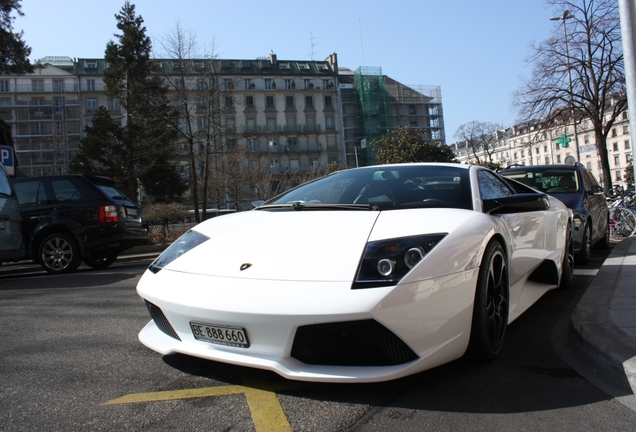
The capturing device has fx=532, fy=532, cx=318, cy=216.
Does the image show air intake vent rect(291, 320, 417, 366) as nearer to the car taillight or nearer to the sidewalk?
the sidewalk

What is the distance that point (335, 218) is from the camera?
3096mm

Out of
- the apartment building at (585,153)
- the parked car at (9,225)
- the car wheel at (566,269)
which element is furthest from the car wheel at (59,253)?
the apartment building at (585,153)

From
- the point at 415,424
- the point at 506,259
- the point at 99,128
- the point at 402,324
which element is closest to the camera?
the point at 415,424

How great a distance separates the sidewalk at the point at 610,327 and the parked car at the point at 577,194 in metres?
1.99

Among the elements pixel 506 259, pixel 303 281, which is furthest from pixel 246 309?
pixel 506 259

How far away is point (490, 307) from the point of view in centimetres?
307

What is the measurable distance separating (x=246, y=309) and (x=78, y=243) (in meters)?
7.32

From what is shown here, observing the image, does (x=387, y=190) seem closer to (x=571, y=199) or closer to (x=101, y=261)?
(x=571, y=199)

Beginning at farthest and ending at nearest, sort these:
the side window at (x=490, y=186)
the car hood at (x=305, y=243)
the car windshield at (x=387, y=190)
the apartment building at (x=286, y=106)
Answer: the apartment building at (x=286, y=106)
the side window at (x=490, y=186)
the car windshield at (x=387, y=190)
the car hood at (x=305, y=243)

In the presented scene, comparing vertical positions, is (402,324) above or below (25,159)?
below

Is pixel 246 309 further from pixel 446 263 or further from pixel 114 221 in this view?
pixel 114 221

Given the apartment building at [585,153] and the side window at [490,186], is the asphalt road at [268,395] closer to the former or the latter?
the side window at [490,186]

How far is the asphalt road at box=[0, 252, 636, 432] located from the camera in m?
2.28

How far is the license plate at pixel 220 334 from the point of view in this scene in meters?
2.48
